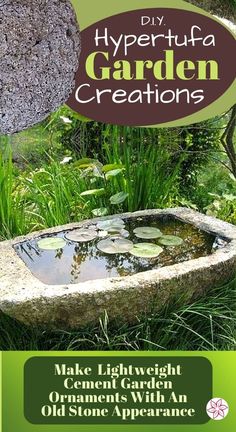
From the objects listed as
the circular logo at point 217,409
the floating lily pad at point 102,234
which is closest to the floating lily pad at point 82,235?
the floating lily pad at point 102,234

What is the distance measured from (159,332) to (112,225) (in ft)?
1.18

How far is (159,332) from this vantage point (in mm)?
1786

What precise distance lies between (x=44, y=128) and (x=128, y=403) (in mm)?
685

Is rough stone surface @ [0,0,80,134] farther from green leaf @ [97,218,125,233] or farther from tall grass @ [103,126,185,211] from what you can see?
green leaf @ [97,218,125,233]

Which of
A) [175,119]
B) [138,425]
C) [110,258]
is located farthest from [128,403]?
[175,119]

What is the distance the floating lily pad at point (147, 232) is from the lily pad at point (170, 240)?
0.07 feet

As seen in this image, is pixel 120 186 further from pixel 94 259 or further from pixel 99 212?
pixel 94 259

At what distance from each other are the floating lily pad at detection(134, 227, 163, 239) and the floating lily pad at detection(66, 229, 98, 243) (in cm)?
11

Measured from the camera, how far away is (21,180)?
7.00 feet

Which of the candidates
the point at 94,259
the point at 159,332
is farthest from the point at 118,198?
the point at 159,332

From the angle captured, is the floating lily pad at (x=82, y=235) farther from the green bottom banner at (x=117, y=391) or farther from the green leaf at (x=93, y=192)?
the green bottom banner at (x=117, y=391)

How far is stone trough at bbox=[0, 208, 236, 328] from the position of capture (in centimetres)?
167

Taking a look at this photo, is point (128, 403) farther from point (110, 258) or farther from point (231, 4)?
point (231, 4)

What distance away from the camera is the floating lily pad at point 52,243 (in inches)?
76.1
